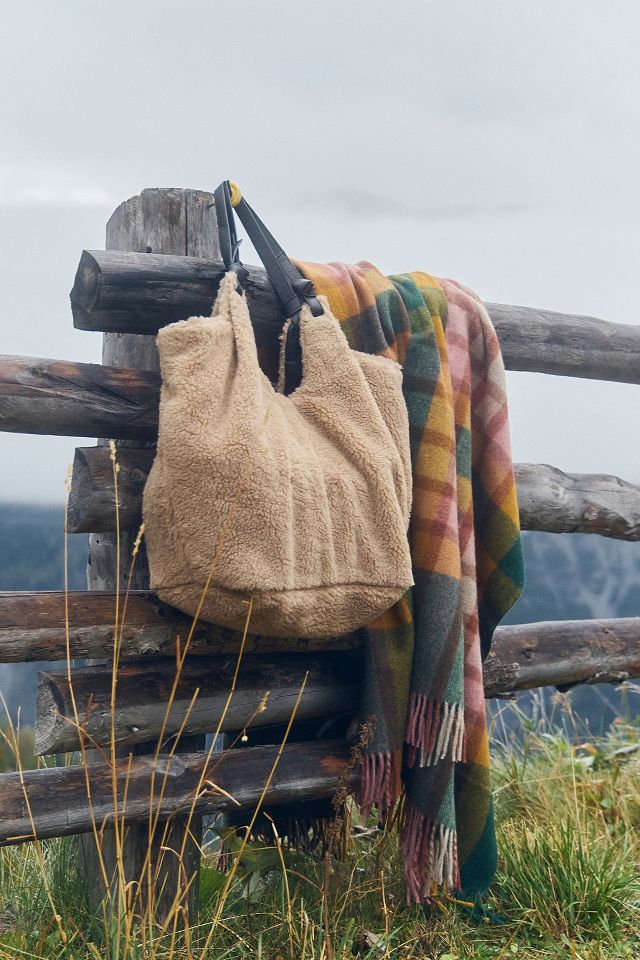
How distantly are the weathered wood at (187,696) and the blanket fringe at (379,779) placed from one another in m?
0.20

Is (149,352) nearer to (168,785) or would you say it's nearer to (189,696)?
(189,696)

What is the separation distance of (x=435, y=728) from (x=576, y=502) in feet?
3.61

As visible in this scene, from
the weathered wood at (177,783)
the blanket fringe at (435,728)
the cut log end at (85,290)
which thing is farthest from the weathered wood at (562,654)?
the cut log end at (85,290)

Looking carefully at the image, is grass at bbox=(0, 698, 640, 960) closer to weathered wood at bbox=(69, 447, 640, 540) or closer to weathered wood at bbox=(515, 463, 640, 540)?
weathered wood at bbox=(69, 447, 640, 540)

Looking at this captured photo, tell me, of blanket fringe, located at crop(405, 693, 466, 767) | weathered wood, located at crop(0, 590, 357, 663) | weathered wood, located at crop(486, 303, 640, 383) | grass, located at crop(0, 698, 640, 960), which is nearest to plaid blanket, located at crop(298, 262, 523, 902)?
blanket fringe, located at crop(405, 693, 466, 767)

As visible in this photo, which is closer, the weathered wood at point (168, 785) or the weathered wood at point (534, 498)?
the weathered wood at point (168, 785)

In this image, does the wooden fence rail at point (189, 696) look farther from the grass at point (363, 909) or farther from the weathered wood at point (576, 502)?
the weathered wood at point (576, 502)

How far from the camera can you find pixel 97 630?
6.50 ft

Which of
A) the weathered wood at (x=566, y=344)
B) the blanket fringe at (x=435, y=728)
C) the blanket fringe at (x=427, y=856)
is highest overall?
the weathered wood at (x=566, y=344)

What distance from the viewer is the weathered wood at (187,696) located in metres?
1.94

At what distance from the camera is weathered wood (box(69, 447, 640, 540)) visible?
201cm

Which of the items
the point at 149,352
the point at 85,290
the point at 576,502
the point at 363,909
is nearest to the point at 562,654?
the point at 576,502

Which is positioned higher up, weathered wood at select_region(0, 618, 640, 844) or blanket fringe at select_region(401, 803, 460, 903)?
weathered wood at select_region(0, 618, 640, 844)

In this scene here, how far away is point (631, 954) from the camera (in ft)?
6.94
